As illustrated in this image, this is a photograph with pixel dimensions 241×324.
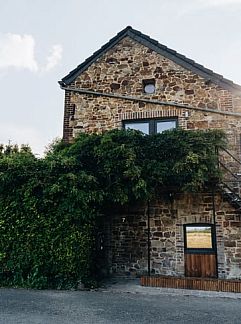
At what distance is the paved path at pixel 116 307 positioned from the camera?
19.0ft

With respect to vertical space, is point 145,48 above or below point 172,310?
above

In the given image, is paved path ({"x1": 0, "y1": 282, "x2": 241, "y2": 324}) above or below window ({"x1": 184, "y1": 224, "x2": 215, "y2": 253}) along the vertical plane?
below

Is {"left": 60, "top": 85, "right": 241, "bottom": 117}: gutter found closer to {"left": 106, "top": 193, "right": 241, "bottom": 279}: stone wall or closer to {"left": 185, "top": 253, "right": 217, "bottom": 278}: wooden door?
{"left": 106, "top": 193, "right": 241, "bottom": 279}: stone wall

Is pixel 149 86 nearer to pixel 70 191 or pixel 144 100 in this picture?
pixel 144 100

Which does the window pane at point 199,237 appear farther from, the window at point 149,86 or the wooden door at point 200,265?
the window at point 149,86

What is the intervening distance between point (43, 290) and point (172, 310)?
11.7ft

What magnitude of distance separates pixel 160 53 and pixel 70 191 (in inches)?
266

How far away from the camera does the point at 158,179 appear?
9.05m

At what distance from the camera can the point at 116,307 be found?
6.66 m

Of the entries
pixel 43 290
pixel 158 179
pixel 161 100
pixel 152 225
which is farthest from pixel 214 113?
pixel 43 290

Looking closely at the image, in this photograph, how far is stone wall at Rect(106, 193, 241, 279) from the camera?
9.80m

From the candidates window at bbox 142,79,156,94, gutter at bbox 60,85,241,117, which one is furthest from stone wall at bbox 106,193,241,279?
window at bbox 142,79,156,94

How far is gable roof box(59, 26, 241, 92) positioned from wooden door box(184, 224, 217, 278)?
501 cm

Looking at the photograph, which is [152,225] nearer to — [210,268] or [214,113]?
[210,268]
